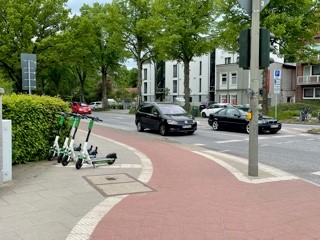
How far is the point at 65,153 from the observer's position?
338 inches

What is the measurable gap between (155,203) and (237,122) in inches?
556

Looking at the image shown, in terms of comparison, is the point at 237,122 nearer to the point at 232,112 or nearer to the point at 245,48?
the point at 232,112

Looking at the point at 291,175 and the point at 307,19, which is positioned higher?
the point at 307,19

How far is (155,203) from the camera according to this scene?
571 centimetres

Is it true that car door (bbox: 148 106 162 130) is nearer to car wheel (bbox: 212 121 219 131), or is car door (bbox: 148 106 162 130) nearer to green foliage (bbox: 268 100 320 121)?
car wheel (bbox: 212 121 219 131)

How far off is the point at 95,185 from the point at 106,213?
1.63 metres

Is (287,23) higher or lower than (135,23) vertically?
lower

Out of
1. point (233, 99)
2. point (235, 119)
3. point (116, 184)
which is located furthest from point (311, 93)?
point (116, 184)

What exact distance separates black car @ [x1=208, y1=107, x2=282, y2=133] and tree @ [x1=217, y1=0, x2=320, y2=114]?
33.2 ft

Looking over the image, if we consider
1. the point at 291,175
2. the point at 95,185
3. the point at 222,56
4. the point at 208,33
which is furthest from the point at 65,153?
the point at 222,56

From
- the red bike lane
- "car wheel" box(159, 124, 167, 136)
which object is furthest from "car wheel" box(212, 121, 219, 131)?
the red bike lane

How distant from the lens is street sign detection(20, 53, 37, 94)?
1252cm

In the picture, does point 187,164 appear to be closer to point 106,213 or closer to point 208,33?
point 106,213

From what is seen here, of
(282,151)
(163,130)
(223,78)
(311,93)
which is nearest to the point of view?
(282,151)
